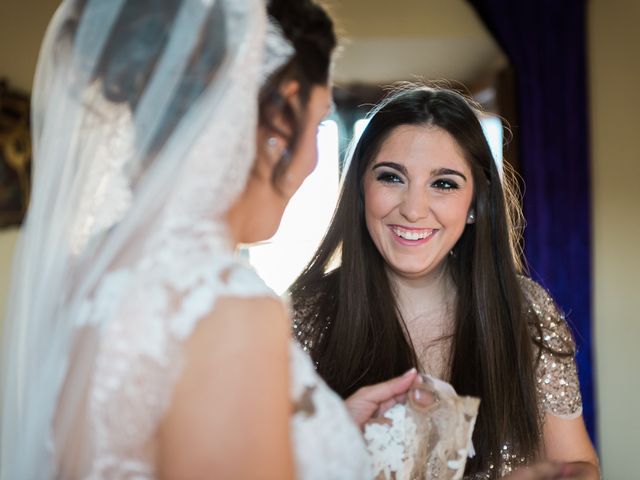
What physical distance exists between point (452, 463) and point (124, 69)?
3.90 ft

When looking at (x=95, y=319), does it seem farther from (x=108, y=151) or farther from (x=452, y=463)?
(x=452, y=463)

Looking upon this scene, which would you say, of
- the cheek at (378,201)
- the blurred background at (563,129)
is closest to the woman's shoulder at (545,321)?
the cheek at (378,201)

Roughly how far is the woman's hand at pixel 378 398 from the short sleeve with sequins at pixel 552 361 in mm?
724

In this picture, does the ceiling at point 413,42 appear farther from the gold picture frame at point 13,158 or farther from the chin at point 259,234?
the chin at point 259,234

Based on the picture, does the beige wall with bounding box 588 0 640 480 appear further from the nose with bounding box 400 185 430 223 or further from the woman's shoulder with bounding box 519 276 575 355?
the nose with bounding box 400 185 430 223

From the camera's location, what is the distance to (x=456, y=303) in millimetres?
2502

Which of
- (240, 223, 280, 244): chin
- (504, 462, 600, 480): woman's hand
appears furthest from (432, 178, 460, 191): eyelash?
(240, 223, 280, 244): chin

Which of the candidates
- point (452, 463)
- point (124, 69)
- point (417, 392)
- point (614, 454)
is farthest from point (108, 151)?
point (614, 454)

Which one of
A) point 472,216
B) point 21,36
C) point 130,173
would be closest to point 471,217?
point 472,216

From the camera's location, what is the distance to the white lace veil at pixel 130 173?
1.19m

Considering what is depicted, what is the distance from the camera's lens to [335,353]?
2379 mm

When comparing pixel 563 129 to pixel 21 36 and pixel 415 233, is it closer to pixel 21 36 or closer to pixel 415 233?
pixel 415 233

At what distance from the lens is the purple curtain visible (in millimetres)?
4793

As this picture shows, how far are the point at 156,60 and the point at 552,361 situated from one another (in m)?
1.66
